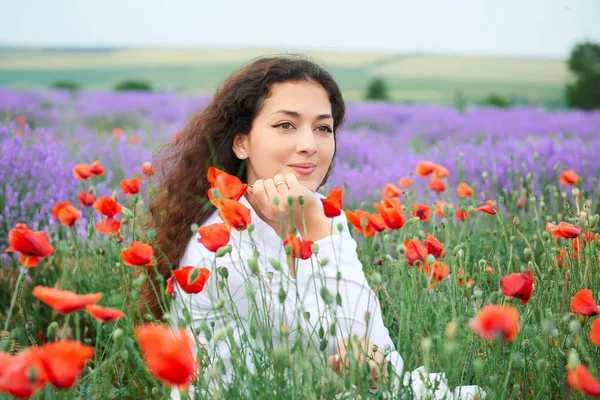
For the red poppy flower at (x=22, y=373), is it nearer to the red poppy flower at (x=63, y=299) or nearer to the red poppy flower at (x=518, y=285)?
the red poppy flower at (x=63, y=299)

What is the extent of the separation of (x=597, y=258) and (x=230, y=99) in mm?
1221

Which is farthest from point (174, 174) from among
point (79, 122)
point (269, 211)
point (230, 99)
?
point (79, 122)

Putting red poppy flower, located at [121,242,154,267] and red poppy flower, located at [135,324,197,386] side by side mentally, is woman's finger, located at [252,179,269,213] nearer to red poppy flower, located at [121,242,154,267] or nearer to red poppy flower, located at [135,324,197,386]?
red poppy flower, located at [121,242,154,267]

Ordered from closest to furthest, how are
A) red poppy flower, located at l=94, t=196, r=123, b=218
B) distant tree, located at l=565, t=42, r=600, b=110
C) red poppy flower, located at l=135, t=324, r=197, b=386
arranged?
red poppy flower, located at l=135, t=324, r=197, b=386 < red poppy flower, located at l=94, t=196, r=123, b=218 < distant tree, located at l=565, t=42, r=600, b=110

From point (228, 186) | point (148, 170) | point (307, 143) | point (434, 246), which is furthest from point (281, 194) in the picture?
point (148, 170)

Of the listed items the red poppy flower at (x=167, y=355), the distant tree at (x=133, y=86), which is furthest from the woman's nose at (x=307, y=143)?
the distant tree at (x=133, y=86)

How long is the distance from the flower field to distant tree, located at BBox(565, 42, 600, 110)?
22.6ft

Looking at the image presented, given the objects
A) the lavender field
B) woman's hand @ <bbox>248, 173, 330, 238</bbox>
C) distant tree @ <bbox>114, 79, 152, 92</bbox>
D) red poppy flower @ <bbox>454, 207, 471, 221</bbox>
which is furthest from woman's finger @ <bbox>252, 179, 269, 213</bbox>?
distant tree @ <bbox>114, 79, 152, 92</bbox>

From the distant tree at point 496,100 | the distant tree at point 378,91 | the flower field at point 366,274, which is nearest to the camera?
the flower field at point 366,274

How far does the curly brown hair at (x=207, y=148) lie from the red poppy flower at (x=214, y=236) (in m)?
0.69

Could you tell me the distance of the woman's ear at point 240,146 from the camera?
206 cm

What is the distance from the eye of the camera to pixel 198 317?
175cm

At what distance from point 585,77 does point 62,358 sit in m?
11.4

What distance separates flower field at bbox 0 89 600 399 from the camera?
1.13 metres
